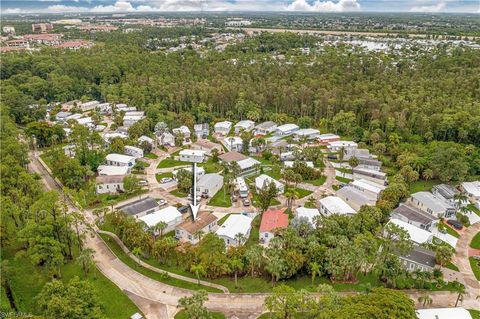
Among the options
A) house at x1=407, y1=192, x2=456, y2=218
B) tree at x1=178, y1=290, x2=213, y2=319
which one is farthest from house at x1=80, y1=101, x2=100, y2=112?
house at x1=407, y1=192, x2=456, y2=218

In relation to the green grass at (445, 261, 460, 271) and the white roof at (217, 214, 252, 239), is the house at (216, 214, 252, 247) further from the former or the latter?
the green grass at (445, 261, 460, 271)

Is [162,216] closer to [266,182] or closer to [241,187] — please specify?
[241,187]

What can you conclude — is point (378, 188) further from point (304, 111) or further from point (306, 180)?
point (304, 111)

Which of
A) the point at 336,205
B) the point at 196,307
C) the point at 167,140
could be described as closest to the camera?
the point at 196,307

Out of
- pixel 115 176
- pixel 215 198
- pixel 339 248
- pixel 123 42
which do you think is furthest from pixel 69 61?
pixel 339 248

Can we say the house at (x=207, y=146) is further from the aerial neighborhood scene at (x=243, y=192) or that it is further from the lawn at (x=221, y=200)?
the lawn at (x=221, y=200)

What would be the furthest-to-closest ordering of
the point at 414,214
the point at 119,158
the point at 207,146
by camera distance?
the point at 207,146
the point at 119,158
the point at 414,214

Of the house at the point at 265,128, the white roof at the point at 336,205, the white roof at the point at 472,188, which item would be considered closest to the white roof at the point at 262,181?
the white roof at the point at 336,205

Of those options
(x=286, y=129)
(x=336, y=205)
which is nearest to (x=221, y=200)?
(x=336, y=205)
